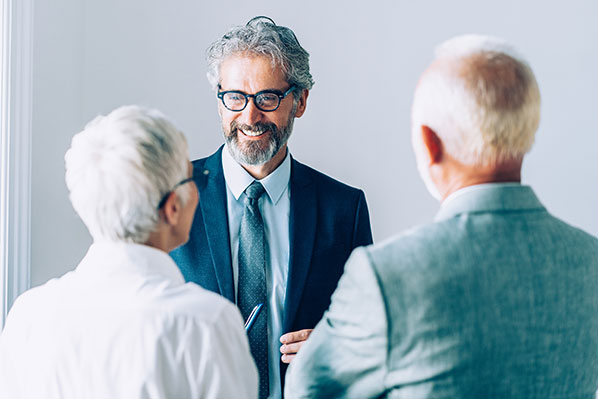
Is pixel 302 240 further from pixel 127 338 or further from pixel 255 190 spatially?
pixel 127 338

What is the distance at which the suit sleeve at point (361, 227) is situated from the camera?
1.95 meters

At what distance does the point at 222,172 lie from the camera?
192 cm

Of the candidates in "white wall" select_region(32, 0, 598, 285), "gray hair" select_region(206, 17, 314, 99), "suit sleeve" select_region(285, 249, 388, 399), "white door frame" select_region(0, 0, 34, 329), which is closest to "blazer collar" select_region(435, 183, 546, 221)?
"suit sleeve" select_region(285, 249, 388, 399)

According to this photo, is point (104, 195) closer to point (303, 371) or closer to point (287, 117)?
point (303, 371)

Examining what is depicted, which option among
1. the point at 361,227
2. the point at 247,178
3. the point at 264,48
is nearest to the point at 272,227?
the point at 247,178

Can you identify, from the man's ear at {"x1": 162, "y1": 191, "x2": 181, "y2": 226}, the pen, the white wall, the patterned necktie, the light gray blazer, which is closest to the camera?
the light gray blazer

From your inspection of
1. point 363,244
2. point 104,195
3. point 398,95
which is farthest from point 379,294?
point 398,95

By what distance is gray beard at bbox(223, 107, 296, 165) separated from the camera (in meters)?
1.87

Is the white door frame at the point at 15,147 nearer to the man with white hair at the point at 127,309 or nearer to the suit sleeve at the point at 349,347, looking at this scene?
the man with white hair at the point at 127,309

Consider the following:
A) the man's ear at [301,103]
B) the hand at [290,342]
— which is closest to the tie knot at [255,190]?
the man's ear at [301,103]

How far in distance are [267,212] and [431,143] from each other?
888 millimetres

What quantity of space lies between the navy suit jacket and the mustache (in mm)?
131

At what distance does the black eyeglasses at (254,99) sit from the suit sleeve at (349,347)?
3.01 ft

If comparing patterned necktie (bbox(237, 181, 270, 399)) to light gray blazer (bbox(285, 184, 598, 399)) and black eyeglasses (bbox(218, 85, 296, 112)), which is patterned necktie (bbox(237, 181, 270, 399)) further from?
light gray blazer (bbox(285, 184, 598, 399))
